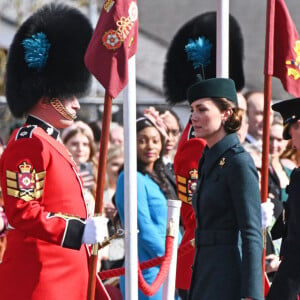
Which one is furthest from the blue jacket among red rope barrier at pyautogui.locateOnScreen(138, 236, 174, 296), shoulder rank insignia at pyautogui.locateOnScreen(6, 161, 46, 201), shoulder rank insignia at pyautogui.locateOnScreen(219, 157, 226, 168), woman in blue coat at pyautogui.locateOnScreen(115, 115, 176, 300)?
shoulder rank insignia at pyautogui.locateOnScreen(219, 157, 226, 168)

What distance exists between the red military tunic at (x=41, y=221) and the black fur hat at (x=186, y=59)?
1.48m

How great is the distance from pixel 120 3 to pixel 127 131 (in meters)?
0.65

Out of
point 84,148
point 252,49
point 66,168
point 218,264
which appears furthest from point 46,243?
point 252,49

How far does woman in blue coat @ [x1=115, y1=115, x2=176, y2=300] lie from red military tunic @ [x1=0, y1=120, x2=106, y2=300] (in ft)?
4.66

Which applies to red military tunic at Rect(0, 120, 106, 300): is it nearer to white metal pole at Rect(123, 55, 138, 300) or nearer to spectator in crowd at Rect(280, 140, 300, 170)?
white metal pole at Rect(123, 55, 138, 300)

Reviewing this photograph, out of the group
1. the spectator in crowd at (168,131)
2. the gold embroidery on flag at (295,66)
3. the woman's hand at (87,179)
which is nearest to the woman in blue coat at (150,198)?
the spectator in crowd at (168,131)

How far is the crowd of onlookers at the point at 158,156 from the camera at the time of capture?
26.8 ft

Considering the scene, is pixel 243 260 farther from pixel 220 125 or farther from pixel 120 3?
pixel 120 3

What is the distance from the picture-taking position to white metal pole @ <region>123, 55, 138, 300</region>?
625 cm

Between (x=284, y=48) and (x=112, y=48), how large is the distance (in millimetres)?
1228

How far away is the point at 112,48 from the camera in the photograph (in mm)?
6191

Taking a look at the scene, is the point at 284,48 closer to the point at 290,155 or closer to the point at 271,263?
the point at 271,263

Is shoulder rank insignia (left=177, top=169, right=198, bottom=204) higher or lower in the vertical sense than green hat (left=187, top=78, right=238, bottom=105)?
lower

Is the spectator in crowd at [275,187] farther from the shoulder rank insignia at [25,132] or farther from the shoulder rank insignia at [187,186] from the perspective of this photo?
the shoulder rank insignia at [25,132]
